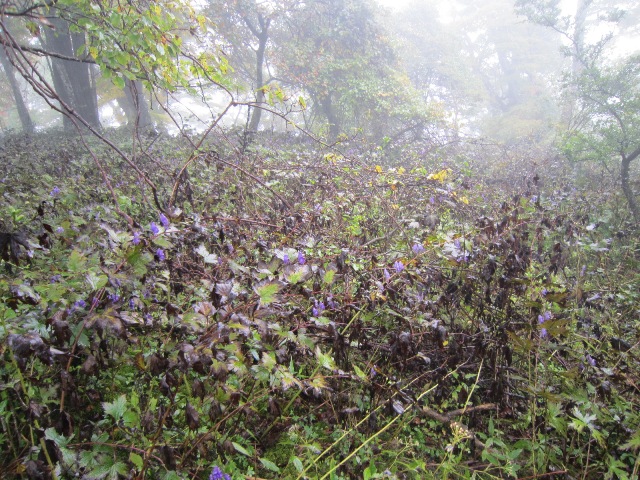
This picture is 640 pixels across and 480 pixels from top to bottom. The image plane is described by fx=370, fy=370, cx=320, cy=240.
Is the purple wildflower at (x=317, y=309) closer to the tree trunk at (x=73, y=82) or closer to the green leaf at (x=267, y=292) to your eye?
the green leaf at (x=267, y=292)

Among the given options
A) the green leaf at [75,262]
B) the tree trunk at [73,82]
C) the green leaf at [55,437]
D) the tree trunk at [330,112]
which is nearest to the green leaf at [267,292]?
the green leaf at [75,262]

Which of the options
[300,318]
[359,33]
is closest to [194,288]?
[300,318]

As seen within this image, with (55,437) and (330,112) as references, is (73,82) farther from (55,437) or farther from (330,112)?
(55,437)

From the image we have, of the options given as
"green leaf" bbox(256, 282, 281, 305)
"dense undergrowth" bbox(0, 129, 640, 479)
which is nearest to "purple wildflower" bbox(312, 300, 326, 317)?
"dense undergrowth" bbox(0, 129, 640, 479)

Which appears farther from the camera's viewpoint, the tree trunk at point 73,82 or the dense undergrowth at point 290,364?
the tree trunk at point 73,82

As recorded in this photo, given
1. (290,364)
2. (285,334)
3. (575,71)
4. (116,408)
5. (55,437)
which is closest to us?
(55,437)

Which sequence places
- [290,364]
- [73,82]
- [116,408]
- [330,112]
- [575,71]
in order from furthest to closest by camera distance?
[575,71] < [330,112] < [73,82] < [290,364] < [116,408]

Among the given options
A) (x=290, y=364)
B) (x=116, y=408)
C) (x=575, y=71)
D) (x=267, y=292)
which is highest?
(x=575, y=71)

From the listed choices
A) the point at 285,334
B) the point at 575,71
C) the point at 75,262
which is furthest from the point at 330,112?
the point at 75,262

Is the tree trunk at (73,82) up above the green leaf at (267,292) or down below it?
above

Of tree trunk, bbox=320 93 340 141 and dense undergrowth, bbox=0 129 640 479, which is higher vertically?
tree trunk, bbox=320 93 340 141

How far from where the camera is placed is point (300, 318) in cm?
183

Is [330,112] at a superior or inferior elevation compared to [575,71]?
inferior

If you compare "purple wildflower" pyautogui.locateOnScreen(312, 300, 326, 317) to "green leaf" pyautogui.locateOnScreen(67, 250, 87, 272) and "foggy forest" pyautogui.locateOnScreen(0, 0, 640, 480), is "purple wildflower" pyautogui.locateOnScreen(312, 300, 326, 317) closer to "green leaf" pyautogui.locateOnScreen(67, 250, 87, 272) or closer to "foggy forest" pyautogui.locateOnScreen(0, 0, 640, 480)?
"foggy forest" pyautogui.locateOnScreen(0, 0, 640, 480)
